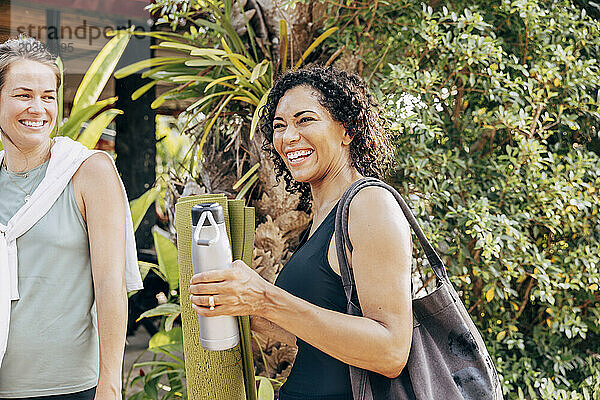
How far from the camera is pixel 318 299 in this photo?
4.36 ft

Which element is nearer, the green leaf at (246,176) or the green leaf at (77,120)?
the green leaf at (77,120)

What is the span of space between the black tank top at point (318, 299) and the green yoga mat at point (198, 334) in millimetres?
140

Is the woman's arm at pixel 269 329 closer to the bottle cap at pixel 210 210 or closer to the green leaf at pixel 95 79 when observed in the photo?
the bottle cap at pixel 210 210

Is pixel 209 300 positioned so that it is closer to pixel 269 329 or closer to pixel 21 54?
pixel 269 329

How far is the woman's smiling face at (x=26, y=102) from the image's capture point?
1615 mm

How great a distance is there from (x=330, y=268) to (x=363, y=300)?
0.13m

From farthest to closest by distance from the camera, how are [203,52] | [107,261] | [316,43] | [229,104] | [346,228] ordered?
[229,104] < [316,43] < [203,52] < [107,261] < [346,228]

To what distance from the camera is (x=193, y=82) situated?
3.13 metres

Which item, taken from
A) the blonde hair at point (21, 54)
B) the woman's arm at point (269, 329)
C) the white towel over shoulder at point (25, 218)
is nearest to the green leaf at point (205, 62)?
the blonde hair at point (21, 54)

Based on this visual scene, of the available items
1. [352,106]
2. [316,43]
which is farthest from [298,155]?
[316,43]

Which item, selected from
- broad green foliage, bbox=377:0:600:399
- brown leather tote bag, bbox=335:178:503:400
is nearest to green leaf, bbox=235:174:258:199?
broad green foliage, bbox=377:0:600:399

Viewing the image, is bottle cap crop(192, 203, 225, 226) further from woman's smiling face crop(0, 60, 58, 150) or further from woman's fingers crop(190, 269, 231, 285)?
woman's smiling face crop(0, 60, 58, 150)

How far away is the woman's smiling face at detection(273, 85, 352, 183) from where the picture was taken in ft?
4.77

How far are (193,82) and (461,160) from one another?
1.41m
